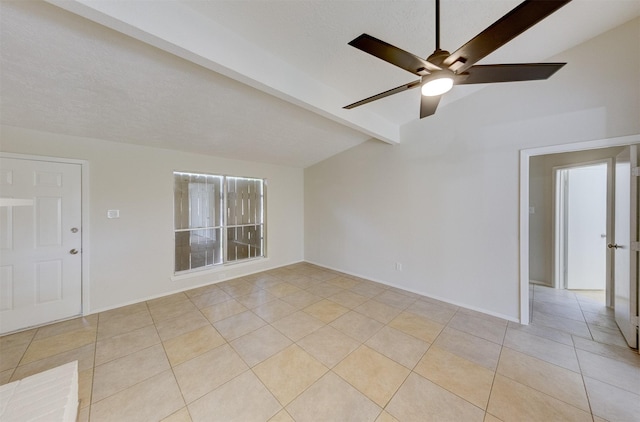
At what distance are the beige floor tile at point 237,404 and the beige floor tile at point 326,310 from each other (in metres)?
1.18

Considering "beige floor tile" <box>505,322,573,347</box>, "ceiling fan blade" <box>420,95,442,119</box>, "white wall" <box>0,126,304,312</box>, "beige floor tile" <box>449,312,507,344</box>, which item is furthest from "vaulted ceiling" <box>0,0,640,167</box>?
"beige floor tile" <box>505,322,573,347</box>

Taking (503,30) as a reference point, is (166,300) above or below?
below

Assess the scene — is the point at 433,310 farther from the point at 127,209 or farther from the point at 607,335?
the point at 127,209

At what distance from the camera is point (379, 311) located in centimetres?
308

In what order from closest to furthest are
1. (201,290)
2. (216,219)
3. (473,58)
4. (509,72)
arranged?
1. (473,58)
2. (509,72)
3. (201,290)
4. (216,219)

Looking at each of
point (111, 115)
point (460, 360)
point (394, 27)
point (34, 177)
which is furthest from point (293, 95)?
point (34, 177)

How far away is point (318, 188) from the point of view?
17.3ft

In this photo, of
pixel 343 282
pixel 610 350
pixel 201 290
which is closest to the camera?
pixel 610 350

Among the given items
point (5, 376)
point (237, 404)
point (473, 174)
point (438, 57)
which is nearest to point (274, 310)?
point (237, 404)

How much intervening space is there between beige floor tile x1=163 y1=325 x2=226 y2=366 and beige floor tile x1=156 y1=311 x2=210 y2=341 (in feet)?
0.29

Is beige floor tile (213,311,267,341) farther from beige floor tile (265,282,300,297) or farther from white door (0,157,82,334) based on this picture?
white door (0,157,82,334)

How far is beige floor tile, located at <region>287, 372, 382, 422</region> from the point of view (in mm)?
1571

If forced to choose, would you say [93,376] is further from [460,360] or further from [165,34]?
[460,360]

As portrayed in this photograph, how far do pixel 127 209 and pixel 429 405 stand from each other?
422 cm
